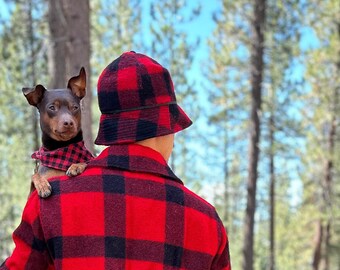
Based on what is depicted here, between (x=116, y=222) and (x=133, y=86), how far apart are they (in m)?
0.47

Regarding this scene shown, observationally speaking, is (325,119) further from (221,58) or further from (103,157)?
(103,157)

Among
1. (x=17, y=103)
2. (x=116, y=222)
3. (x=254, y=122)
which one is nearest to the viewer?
(x=116, y=222)

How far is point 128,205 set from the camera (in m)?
1.72

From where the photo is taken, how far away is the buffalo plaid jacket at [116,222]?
1.67 metres

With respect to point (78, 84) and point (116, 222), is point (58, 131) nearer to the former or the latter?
point (78, 84)

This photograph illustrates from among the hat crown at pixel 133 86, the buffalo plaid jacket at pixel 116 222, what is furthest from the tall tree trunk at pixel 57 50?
the buffalo plaid jacket at pixel 116 222

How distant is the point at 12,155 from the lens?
16.3 meters

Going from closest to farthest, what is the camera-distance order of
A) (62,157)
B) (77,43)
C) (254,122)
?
(62,157)
(77,43)
(254,122)

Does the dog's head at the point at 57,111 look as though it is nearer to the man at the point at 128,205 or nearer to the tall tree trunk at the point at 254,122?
the man at the point at 128,205

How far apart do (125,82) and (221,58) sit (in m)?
11.9

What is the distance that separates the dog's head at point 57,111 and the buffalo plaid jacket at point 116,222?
1.06 ft

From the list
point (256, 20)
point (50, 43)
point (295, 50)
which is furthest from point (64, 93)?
point (295, 50)

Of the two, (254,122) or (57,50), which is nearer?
(57,50)

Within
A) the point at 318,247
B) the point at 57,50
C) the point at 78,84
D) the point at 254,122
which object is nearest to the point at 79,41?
the point at 57,50
